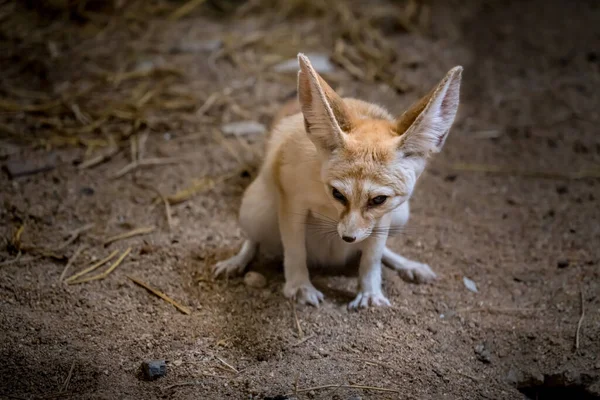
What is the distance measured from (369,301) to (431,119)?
1.09m

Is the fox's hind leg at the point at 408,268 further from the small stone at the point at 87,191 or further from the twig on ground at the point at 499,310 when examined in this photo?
the small stone at the point at 87,191

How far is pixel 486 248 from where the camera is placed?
163 inches

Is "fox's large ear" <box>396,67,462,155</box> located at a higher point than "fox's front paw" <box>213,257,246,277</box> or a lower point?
higher

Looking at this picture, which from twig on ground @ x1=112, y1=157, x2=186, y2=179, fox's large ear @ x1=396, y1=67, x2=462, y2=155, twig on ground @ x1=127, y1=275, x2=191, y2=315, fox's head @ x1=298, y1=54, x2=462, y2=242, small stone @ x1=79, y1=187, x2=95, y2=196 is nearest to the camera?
fox's large ear @ x1=396, y1=67, x2=462, y2=155

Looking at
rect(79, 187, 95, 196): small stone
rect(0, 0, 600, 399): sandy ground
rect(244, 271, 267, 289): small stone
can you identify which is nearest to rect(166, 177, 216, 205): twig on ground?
rect(0, 0, 600, 399): sandy ground

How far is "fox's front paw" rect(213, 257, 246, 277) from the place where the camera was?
12.2 ft

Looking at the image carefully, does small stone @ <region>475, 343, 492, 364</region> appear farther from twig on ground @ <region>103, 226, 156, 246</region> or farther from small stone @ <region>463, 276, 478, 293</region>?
twig on ground @ <region>103, 226, 156, 246</region>

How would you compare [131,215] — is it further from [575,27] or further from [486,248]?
[575,27]

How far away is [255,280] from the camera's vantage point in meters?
3.68

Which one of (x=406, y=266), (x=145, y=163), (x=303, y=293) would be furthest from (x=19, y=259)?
(x=406, y=266)

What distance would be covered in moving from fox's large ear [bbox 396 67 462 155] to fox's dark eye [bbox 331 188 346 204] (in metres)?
0.34

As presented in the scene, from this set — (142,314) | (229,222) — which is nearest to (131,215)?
(229,222)

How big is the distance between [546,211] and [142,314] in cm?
276

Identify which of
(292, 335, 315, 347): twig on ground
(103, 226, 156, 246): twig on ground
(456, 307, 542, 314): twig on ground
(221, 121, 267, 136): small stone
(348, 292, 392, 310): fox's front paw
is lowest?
(292, 335, 315, 347): twig on ground
